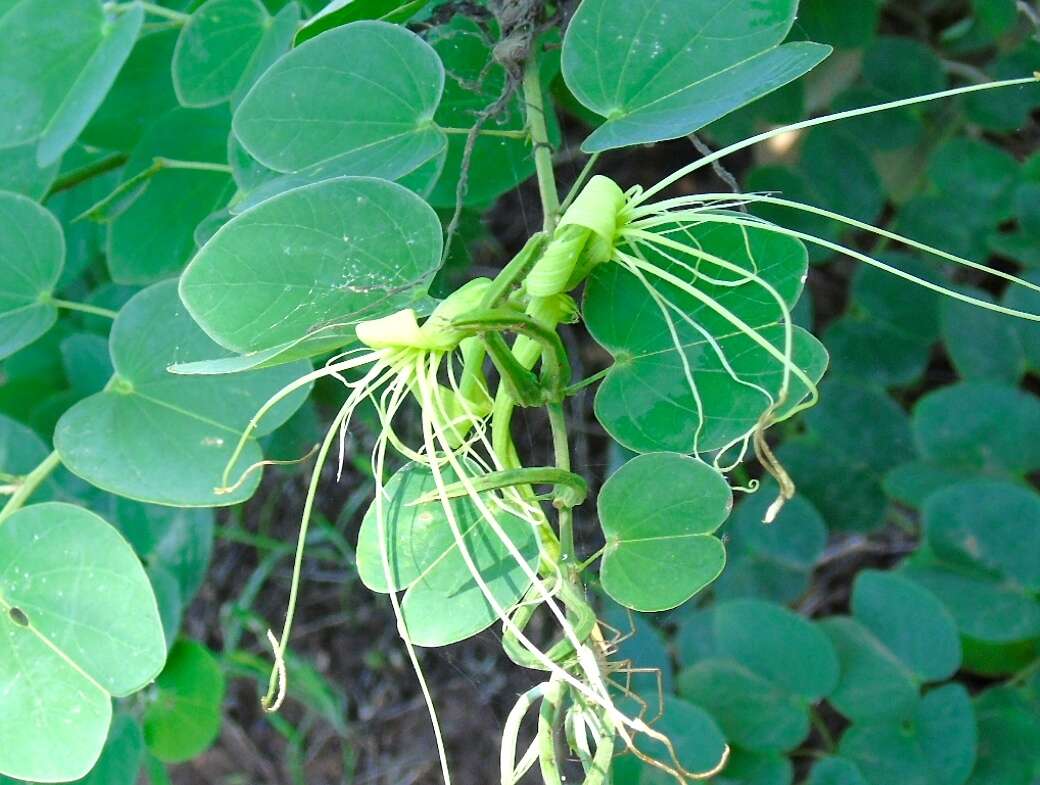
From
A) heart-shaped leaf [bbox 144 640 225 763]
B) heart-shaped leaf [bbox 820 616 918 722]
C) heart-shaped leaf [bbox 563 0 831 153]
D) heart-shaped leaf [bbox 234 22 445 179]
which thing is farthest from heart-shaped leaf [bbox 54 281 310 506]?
heart-shaped leaf [bbox 820 616 918 722]

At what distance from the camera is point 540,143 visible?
612 mm

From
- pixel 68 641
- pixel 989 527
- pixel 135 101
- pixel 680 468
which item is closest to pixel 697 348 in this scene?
pixel 680 468

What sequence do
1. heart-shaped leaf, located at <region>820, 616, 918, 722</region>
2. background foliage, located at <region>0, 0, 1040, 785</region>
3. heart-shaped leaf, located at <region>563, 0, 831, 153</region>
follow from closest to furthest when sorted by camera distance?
heart-shaped leaf, located at <region>563, 0, 831, 153</region>
background foliage, located at <region>0, 0, 1040, 785</region>
heart-shaped leaf, located at <region>820, 616, 918, 722</region>

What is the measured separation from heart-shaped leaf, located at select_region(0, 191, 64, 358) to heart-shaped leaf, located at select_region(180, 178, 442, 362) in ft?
1.03

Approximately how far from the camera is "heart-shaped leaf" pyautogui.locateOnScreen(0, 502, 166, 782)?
23.0 inches

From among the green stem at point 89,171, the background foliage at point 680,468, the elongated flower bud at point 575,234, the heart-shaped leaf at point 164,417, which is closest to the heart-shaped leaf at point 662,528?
the background foliage at point 680,468

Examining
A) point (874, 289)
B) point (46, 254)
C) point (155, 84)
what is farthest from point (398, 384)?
point (874, 289)

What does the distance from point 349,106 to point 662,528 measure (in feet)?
0.95

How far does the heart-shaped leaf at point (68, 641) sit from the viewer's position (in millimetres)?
585

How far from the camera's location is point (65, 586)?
0.61m

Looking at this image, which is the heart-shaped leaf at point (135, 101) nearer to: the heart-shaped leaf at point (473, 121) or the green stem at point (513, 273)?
the heart-shaped leaf at point (473, 121)

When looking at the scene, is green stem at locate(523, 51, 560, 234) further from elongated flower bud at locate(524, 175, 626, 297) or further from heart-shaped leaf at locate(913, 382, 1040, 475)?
heart-shaped leaf at locate(913, 382, 1040, 475)

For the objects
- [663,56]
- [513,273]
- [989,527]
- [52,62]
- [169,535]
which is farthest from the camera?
[169,535]

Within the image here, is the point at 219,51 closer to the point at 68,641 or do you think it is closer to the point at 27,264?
the point at 27,264
